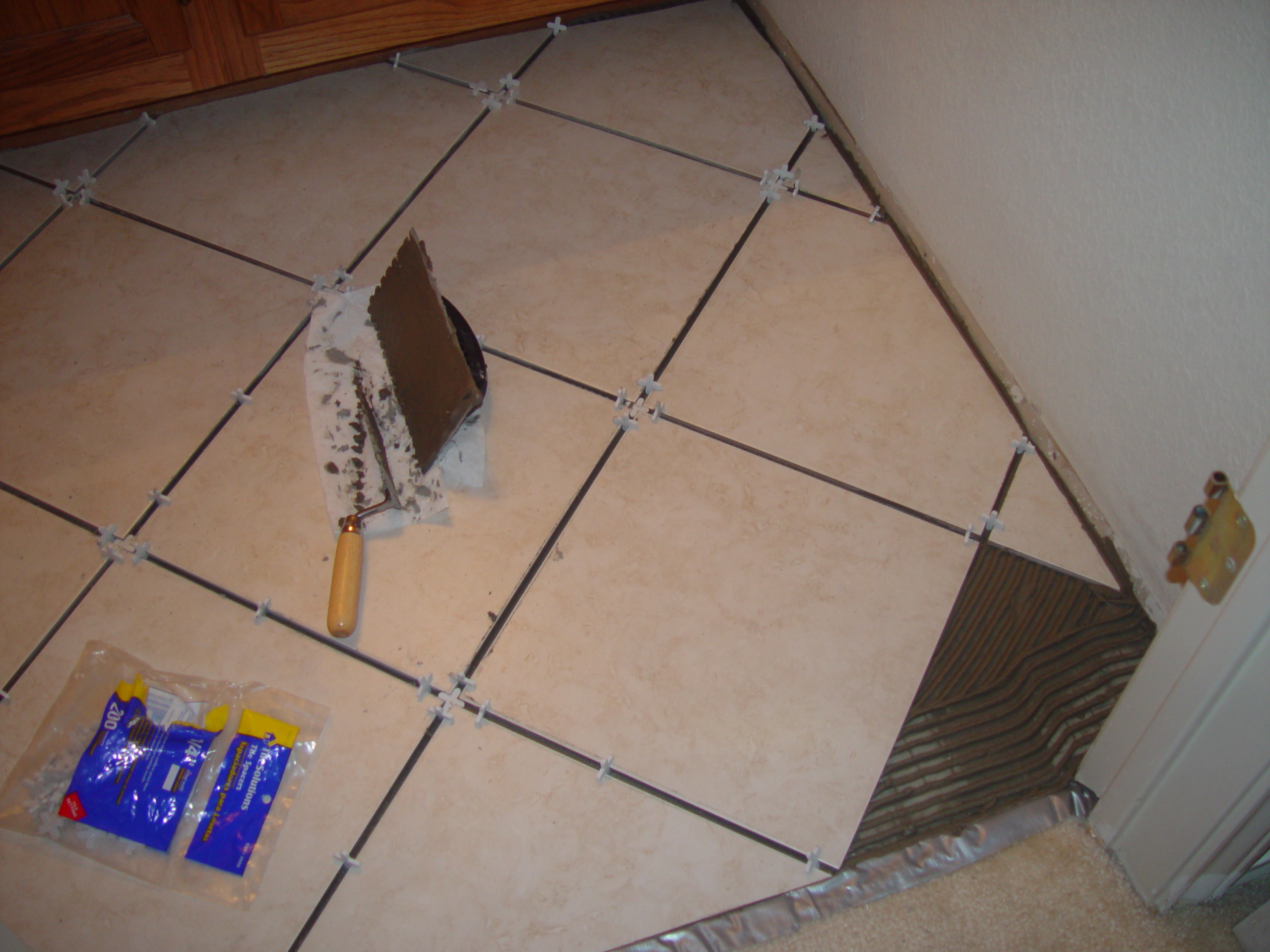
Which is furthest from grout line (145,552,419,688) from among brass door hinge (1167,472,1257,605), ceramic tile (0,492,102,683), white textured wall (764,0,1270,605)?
white textured wall (764,0,1270,605)

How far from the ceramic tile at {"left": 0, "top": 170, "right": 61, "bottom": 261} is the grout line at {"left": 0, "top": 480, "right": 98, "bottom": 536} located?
0.48 m

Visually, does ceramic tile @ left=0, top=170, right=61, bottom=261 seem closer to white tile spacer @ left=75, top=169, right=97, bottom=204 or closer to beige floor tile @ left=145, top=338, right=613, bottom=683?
white tile spacer @ left=75, top=169, right=97, bottom=204

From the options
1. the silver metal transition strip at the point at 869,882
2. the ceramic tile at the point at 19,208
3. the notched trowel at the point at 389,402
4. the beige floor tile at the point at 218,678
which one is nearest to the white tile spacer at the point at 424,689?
the beige floor tile at the point at 218,678

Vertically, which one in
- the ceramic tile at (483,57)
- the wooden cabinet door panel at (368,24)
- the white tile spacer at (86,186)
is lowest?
the white tile spacer at (86,186)

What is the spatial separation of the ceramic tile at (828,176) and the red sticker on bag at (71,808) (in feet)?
4.88

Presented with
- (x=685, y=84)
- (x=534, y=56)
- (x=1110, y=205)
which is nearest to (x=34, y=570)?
(x=534, y=56)

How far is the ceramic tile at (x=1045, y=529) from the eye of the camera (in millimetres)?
1338

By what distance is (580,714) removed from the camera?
1.23 m

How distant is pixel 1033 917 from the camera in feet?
3.67

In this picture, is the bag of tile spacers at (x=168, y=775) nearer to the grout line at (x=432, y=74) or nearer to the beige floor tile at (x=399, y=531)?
the beige floor tile at (x=399, y=531)

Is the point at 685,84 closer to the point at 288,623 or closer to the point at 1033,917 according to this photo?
the point at 288,623

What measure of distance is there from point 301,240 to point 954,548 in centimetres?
121

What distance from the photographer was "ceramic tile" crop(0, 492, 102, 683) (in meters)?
1.27

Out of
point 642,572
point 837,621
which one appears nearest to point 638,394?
point 642,572
